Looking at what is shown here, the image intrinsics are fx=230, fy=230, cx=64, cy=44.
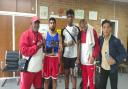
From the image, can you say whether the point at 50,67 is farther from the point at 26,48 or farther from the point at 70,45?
the point at 26,48

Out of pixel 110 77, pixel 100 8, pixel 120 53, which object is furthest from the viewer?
pixel 100 8

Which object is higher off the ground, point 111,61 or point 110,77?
point 111,61

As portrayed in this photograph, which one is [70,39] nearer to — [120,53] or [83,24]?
[83,24]

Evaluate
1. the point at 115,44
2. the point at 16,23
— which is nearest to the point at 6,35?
the point at 16,23

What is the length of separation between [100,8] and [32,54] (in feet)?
19.7

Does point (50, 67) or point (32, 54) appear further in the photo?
point (50, 67)

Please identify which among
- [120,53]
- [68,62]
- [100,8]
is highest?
Result: [100,8]

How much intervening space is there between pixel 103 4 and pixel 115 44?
5919 mm

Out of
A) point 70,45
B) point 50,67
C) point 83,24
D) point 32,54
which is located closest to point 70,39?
point 70,45

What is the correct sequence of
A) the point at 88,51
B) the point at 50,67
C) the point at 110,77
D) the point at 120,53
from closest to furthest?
the point at 120,53, the point at 110,77, the point at 50,67, the point at 88,51

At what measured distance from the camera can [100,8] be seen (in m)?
9.14

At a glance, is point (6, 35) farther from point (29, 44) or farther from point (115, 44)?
point (115, 44)

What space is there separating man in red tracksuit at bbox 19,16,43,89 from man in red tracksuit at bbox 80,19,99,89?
1.08 meters

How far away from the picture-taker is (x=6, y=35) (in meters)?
7.20
